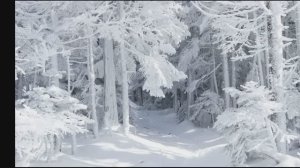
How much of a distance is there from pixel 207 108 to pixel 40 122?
1728 centimetres

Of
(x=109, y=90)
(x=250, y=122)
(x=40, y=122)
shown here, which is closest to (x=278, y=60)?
(x=250, y=122)

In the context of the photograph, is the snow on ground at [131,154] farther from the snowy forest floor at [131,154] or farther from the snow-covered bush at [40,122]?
the snow-covered bush at [40,122]

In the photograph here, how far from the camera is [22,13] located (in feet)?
57.7

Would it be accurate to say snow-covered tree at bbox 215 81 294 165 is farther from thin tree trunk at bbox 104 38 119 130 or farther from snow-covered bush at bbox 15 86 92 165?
thin tree trunk at bbox 104 38 119 130

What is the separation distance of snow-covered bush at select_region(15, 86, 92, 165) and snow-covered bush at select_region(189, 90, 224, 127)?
14.3 metres

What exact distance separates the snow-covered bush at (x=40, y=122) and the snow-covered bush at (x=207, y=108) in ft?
46.9

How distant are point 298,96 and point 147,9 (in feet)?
Answer: 26.2

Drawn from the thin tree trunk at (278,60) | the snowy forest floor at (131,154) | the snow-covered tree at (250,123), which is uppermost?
the thin tree trunk at (278,60)

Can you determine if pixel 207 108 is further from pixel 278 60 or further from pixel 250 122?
pixel 250 122

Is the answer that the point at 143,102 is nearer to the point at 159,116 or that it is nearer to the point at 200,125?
the point at 159,116

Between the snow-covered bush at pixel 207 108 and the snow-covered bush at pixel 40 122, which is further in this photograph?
the snow-covered bush at pixel 207 108

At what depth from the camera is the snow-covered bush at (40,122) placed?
12906mm

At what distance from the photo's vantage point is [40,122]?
43.3 feet

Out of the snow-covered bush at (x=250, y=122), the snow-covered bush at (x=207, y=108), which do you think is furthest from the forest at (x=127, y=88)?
the snow-covered bush at (x=207, y=108)
